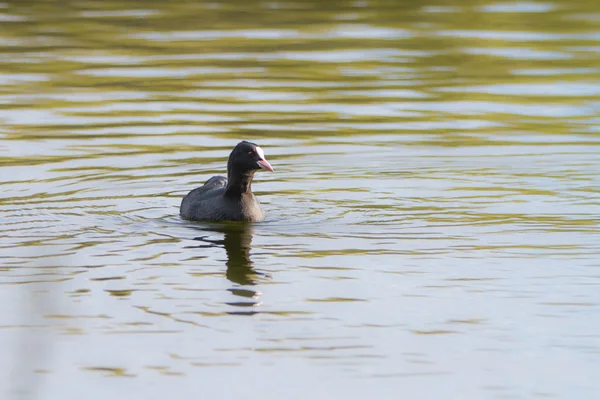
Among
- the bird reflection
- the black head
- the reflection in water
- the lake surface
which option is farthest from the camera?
the black head

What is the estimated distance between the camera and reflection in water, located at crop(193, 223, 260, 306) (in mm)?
10466

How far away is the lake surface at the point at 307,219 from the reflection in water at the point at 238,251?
0.13 ft

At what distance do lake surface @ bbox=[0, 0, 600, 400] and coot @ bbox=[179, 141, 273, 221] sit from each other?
0.16 metres

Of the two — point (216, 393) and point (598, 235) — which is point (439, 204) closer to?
point (598, 235)

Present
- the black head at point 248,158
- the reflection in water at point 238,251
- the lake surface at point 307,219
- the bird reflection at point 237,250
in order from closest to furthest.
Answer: the lake surface at point 307,219
the reflection in water at point 238,251
the bird reflection at point 237,250
the black head at point 248,158

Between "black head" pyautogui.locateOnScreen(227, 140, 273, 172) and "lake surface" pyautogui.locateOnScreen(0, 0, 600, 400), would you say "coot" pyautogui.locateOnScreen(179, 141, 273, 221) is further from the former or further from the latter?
"lake surface" pyautogui.locateOnScreen(0, 0, 600, 400)

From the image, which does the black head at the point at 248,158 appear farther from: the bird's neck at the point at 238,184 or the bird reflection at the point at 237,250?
the bird reflection at the point at 237,250

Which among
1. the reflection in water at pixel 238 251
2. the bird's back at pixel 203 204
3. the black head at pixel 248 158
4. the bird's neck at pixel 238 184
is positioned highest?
the black head at pixel 248 158

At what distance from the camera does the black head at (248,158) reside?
12852mm

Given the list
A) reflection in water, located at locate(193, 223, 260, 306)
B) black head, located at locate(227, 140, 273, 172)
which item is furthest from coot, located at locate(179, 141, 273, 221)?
reflection in water, located at locate(193, 223, 260, 306)

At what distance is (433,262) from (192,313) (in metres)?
2.32

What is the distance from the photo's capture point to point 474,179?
14.6 metres

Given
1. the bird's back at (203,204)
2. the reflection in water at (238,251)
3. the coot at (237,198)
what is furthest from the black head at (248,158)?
the reflection in water at (238,251)

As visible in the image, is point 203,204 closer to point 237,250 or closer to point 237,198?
point 237,198
